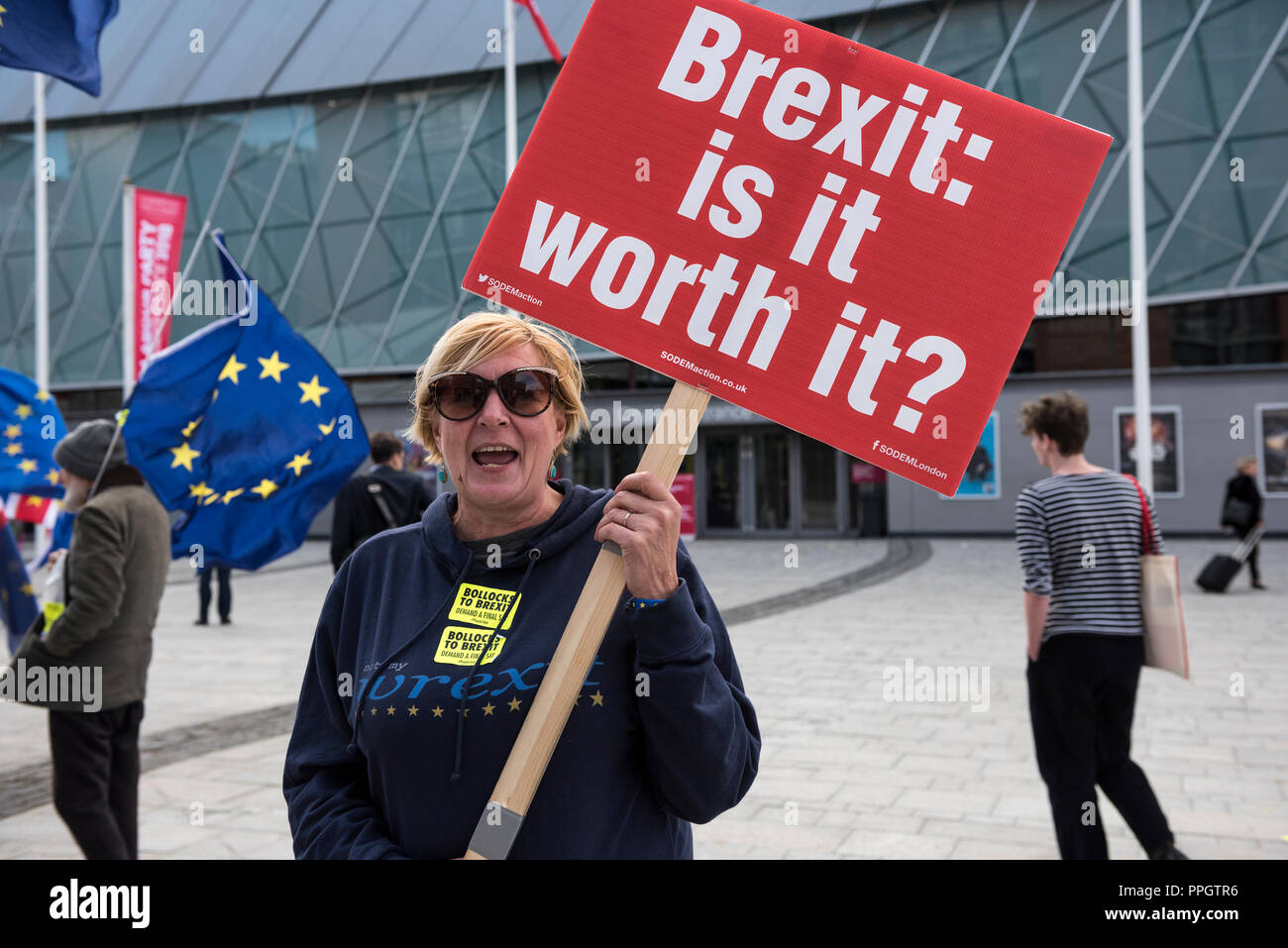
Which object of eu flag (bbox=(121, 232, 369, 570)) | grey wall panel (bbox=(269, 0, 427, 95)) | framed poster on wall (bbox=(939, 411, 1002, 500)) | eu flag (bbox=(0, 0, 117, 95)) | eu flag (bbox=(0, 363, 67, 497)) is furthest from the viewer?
grey wall panel (bbox=(269, 0, 427, 95))

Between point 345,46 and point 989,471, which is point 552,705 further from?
point 345,46

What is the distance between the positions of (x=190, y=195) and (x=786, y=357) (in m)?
30.5

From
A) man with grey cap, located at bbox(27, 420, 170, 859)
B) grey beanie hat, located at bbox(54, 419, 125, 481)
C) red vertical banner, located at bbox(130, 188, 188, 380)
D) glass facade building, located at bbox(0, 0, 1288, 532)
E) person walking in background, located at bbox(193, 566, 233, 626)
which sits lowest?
person walking in background, located at bbox(193, 566, 233, 626)

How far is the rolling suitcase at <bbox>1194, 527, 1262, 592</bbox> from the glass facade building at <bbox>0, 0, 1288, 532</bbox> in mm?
9118

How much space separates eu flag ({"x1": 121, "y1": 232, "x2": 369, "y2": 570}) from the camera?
225 inches

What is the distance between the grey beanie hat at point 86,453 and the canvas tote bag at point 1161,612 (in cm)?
394


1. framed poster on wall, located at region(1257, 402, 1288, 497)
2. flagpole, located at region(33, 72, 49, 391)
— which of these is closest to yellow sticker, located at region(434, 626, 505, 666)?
flagpole, located at region(33, 72, 49, 391)

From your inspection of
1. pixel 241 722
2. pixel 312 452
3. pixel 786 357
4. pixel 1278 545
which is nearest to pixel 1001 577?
pixel 1278 545

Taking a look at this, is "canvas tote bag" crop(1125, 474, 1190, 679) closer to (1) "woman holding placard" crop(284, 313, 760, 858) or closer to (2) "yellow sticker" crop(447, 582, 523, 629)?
(1) "woman holding placard" crop(284, 313, 760, 858)

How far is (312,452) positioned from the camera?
5945mm

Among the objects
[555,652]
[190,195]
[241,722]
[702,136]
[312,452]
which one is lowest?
[241,722]

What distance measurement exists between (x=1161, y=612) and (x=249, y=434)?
4.27 meters

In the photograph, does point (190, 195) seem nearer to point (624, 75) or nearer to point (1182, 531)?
point (1182, 531)

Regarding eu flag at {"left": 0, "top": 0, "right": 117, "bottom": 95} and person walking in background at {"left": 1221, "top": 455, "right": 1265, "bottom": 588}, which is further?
person walking in background at {"left": 1221, "top": 455, "right": 1265, "bottom": 588}
